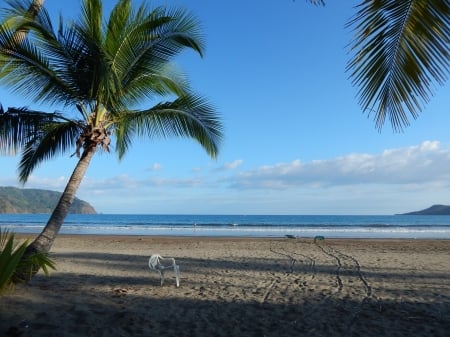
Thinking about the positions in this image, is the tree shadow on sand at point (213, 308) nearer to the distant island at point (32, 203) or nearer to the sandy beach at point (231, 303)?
the sandy beach at point (231, 303)

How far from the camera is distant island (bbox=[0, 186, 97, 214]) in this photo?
373 ft

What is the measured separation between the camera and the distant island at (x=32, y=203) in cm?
11361

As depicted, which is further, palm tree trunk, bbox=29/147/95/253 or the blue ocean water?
the blue ocean water

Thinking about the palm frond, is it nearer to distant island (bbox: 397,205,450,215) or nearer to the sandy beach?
the sandy beach

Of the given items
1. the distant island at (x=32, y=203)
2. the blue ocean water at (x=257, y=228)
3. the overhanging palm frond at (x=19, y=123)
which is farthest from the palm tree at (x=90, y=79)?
the distant island at (x=32, y=203)

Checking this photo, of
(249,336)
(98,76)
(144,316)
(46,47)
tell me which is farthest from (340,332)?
(46,47)

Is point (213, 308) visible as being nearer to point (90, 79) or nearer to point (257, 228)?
point (90, 79)

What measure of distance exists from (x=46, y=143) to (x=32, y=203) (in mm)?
125568

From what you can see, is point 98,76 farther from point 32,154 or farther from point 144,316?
point 144,316

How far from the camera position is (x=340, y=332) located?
516cm

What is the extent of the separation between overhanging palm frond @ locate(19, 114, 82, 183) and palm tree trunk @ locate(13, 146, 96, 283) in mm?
823

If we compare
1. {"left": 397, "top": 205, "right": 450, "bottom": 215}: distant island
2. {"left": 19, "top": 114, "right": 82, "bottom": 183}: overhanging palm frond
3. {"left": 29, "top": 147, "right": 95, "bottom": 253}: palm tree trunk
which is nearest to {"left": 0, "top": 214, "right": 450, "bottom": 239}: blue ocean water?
{"left": 19, "top": 114, "right": 82, "bottom": 183}: overhanging palm frond

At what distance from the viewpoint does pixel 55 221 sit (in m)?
6.48

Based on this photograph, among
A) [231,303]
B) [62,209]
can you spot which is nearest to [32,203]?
[62,209]
